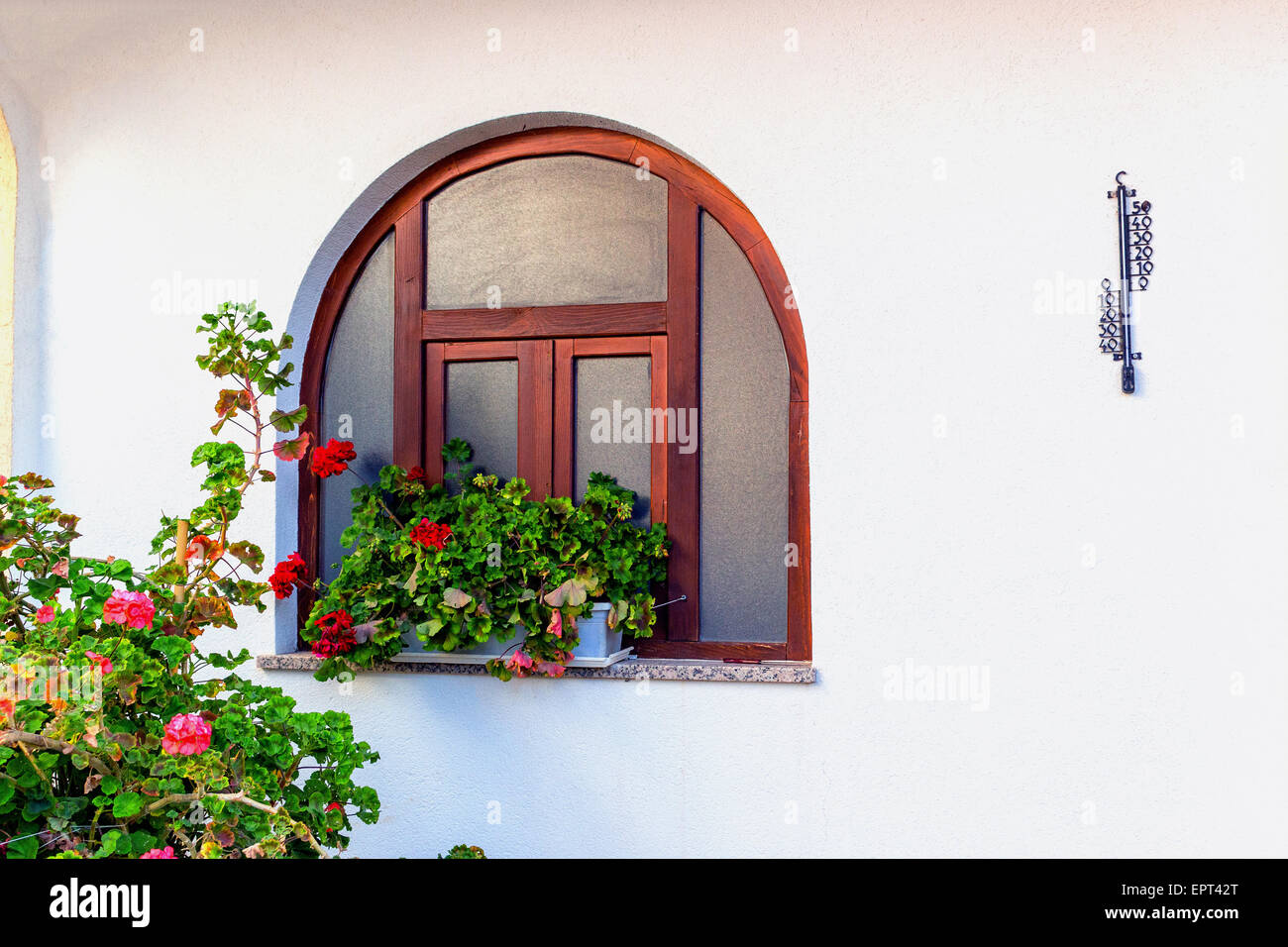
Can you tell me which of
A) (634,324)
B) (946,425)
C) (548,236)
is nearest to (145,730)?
(634,324)

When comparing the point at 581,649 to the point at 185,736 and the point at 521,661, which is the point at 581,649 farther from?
the point at 185,736

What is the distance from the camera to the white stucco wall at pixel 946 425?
2719 millimetres

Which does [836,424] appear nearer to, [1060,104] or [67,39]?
[1060,104]

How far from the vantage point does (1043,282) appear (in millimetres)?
2828

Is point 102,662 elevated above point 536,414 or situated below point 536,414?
below

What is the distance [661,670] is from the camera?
297 centimetres

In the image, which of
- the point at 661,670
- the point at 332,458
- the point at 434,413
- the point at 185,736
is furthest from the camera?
the point at 434,413

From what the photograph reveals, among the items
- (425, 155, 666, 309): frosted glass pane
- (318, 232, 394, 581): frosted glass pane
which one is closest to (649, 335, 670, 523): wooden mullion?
(425, 155, 666, 309): frosted glass pane

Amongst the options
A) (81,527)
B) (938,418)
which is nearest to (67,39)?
(81,527)

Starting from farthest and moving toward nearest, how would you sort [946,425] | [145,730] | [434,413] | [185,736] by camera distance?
[434,413], [946,425], [145,730], [185,736]

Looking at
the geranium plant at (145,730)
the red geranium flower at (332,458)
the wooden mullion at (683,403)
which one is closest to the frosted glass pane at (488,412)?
the red geranium flower at (332,458)

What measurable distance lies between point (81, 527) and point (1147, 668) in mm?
3147

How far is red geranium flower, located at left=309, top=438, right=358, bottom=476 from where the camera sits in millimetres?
3072

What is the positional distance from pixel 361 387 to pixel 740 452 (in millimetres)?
1215
